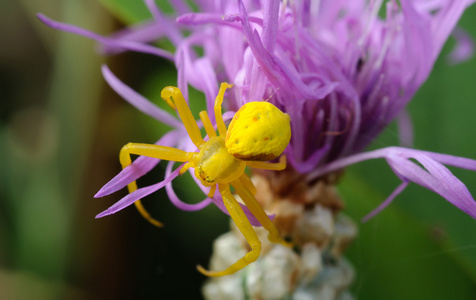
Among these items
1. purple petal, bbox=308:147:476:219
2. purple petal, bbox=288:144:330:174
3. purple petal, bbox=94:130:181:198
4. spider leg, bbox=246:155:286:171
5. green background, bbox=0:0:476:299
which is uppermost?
purple petal, bbox=94:130:181:198

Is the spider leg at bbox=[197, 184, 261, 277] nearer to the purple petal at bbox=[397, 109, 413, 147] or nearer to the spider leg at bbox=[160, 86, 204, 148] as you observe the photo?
the spider leg at bbox=[160, 86, 204, 148]

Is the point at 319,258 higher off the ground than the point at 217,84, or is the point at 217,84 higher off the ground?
the point at 217,84

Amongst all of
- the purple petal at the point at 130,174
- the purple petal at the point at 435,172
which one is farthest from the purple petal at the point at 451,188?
the purple petal at the point at 130,174

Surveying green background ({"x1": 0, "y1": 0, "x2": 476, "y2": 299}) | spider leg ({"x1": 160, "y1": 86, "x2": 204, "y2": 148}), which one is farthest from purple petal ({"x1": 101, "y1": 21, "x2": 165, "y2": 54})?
spider leg ({"x1": 160, "y1": 86, "x2": 204, "y2": 148})

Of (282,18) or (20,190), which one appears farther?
(20,190)

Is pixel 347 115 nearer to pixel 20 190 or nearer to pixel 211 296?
pixel 211 296

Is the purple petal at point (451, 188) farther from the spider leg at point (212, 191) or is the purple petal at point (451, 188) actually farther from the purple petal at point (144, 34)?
the purple petal at point (144, 34)

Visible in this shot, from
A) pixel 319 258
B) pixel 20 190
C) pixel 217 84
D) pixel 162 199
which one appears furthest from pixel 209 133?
pixel 20 190

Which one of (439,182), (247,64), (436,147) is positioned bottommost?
(436,147)
